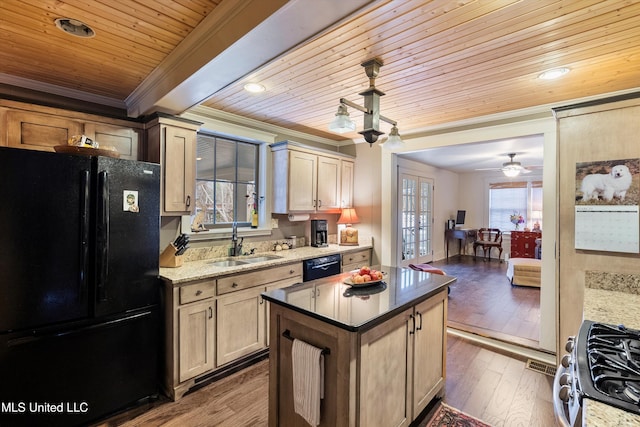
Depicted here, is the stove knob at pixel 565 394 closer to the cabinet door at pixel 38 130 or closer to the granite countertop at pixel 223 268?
the granite countertop at pixel 223 268

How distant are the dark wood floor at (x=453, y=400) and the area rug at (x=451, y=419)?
6cm

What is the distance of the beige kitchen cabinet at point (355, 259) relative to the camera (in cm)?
386

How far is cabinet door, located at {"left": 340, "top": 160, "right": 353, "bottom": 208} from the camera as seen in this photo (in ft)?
14.1

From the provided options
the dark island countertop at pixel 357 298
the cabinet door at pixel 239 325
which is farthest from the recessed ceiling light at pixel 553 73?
the cabinet door at pixel 239 325

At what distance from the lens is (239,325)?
2.69m

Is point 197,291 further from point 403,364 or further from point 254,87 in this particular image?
point 254,87

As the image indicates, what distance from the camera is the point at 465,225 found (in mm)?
8500

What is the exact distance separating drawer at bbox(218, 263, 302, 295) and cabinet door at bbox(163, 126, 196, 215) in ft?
Result: 2.50

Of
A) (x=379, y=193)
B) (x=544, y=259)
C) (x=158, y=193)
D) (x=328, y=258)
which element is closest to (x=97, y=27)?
(x=158, y=193)

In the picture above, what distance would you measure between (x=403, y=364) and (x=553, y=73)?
242cm

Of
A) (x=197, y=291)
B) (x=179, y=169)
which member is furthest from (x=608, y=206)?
(x=179, y=169)

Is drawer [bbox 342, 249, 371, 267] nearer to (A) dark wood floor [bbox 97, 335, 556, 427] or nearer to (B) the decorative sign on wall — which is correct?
(A) dark wood floor [bbox 97, 335, 556, 427]

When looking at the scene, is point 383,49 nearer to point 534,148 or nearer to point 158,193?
point 158,193

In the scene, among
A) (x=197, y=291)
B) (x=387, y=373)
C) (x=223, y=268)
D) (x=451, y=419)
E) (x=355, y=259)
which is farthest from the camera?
(x=355, y=259)
